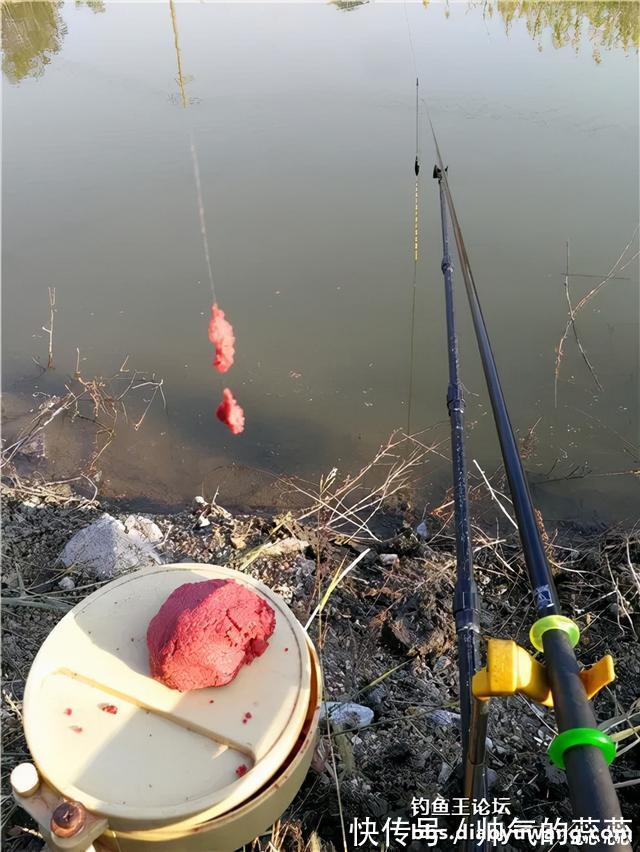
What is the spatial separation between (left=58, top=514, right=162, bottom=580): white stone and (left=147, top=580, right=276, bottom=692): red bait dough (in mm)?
1401

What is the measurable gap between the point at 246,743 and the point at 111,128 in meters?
7.24

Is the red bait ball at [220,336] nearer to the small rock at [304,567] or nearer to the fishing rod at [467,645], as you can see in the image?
the fishing rod at [467,645]

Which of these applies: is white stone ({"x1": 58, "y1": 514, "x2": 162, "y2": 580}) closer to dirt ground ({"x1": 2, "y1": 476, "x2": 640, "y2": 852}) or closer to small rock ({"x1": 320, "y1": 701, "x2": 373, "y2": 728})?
dirt ground ({"x1": 2, "y1": 476, "x2": 640, "y2": 852})

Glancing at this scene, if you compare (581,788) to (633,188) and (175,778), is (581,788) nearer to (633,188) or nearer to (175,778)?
(175,778)

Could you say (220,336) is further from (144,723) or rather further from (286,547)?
(286,547)

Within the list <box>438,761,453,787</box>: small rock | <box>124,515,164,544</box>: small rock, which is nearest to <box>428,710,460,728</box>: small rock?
<box>438,761,453,787</box>: small rock

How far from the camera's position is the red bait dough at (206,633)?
141 cm

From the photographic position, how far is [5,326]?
15.9 ft

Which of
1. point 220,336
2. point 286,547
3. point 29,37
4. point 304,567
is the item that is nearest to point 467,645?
point 220,336

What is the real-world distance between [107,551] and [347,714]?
1.34 metres

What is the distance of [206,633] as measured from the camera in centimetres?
146

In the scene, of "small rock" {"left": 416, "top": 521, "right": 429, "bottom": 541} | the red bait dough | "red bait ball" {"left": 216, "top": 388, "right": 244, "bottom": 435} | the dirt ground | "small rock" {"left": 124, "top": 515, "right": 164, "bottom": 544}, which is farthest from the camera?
"small rock" {"left": 416, "top": 521, "right": 429, "bottom": 541}

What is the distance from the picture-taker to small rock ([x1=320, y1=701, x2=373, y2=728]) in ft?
7.42

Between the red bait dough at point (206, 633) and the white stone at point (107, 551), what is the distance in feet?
4.60
